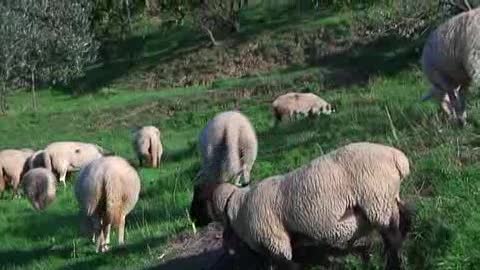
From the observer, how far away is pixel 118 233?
48.0 ft

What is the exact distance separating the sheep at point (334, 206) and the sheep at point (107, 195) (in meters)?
6.22

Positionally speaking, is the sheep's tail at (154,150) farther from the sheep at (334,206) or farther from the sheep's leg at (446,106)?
the sheep at (334,206)

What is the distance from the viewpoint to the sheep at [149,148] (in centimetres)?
2516

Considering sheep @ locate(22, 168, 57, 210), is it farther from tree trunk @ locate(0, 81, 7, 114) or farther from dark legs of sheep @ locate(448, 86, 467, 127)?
tree trunk @ locate(0, 81, 7, 114)

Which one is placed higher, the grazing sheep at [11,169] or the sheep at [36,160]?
the sheep at [36,160]

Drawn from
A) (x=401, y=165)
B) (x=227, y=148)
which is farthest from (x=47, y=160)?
(x=401, y=165)

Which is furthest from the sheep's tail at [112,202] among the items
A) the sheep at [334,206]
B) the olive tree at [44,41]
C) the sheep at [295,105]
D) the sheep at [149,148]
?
the olive tree at [44,41]

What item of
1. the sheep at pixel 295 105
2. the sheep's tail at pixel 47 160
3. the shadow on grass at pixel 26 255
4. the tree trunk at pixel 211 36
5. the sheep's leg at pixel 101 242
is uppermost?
the sheep's leg at pixel 101 242

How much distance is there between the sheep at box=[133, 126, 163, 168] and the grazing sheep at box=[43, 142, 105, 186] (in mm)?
1219

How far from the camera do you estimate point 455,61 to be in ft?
41.0

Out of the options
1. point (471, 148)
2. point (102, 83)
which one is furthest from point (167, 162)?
point (102, 83)

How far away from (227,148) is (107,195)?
71.1 inches

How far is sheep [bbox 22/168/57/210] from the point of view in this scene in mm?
19781

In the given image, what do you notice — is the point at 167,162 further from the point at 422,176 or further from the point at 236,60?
the point at 236,60
